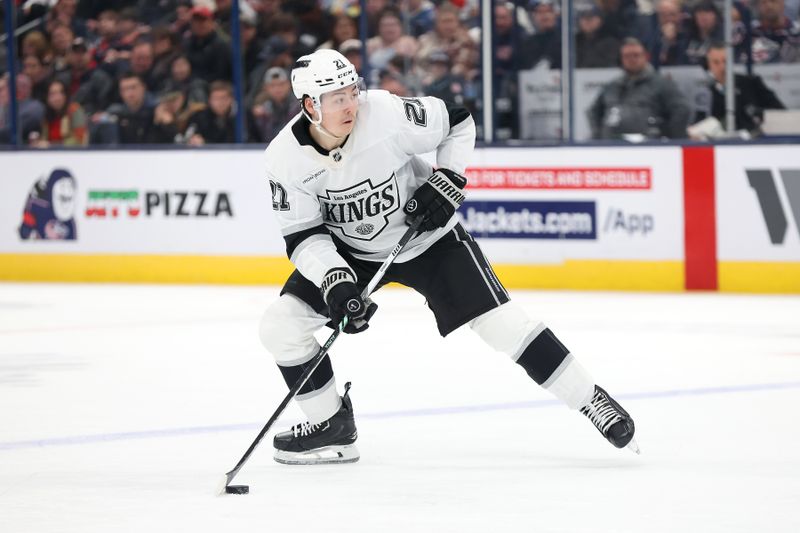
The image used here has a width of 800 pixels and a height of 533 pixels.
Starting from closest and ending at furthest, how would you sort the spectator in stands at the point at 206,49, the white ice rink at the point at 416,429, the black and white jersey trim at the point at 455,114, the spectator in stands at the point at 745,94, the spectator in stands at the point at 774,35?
1. the white ice rink at the point at 416,429
2. the black and white jersey trim at the point at 455,114
3. the spectator in stands at the point at 774,35
4. the spectator in stands at the point at 745,94
5. the spectator in stands at the point at 206,49

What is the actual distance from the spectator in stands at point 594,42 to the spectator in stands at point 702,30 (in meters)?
0.43

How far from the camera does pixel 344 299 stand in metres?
3.53

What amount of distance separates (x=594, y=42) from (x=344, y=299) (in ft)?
15.7

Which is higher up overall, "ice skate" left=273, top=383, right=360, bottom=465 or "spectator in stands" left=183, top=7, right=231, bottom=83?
"spectator in stands" left=183, top=7, right=231, bottom=83

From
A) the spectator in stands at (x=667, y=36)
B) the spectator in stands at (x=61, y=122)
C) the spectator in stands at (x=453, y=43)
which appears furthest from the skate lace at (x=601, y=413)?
the spectator in stands at (x=61, y=122)

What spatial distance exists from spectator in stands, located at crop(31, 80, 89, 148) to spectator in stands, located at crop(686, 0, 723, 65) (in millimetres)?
3890

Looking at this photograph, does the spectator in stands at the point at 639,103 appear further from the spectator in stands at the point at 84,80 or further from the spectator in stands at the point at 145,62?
the spectator in stands at the point at 84,80

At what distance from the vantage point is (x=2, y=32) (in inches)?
374

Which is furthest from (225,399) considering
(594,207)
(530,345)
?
(594,207)

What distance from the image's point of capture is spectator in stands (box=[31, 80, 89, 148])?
30.6ft

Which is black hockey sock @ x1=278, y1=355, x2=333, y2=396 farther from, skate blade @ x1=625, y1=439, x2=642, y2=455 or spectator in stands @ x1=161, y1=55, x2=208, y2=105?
spectator in stands @ x1=161, y1=55, x2=208, y2=105

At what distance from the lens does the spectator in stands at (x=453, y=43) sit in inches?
328

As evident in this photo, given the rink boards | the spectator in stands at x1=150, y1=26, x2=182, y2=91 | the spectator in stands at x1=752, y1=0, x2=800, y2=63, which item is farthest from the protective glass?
the spectator in stands at x1=150, y1=26, x2=182, y2=91

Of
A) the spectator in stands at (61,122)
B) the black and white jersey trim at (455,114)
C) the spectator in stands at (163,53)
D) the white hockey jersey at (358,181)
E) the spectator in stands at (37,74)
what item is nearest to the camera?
the white hockey jersey at (358,181)
